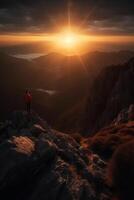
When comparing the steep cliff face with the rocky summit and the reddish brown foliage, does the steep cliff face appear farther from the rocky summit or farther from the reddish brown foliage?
the reddish brown foliage


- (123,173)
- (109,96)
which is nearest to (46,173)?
(123,173)

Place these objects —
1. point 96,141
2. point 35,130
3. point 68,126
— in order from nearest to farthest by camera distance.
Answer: point 35,130
point 96,141
point 68,126

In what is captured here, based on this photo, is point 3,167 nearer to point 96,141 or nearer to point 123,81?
point 96,141

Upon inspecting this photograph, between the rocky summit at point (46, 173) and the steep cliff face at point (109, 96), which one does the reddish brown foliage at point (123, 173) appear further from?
the steep cliff face at point (109, 96)

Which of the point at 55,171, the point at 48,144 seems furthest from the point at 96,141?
the point at 55,171

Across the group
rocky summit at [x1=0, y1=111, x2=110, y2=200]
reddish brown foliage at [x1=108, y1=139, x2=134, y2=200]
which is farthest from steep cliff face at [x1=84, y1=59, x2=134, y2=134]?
reddish brown foliage at [x1=108, y1=139, x2=134, y2=200]
